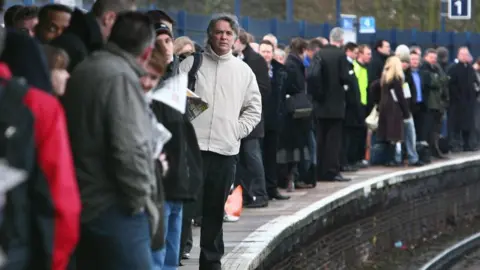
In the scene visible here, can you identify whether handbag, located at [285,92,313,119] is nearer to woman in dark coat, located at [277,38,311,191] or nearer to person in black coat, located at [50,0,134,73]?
woman in dark coat, located at [277,38,311,191]

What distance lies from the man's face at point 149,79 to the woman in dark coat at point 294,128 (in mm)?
9212

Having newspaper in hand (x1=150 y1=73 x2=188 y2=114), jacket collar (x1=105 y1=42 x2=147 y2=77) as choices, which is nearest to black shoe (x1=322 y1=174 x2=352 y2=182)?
newspaper in hand (x1=150 y1=73 x2=188 y2=114)

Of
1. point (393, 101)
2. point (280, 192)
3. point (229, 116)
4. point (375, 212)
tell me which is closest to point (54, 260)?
point (229, 116)

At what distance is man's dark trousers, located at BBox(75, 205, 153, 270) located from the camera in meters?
6.04

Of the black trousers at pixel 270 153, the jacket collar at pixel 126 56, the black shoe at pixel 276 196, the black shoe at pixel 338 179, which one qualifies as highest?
the jacket collar at pixel 126 56

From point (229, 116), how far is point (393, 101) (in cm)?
1147

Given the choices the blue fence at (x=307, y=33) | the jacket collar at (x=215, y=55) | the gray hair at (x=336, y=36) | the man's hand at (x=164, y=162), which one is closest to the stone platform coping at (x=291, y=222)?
the jacket collar at (x=215, y=55)

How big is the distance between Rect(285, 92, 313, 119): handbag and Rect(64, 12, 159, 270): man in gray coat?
10.2m

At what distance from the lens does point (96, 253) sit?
239 inches

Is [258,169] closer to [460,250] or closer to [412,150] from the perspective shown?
[460,250]

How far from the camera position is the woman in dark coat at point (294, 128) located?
1627cm

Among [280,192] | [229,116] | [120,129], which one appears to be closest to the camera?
[120,129]

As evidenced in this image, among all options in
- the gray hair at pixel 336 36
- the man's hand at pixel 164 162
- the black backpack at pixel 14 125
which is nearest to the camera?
the black backpack at pixel 14 125

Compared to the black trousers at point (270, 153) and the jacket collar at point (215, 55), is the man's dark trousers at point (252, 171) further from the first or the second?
the jacket collar at point (215, 55)
